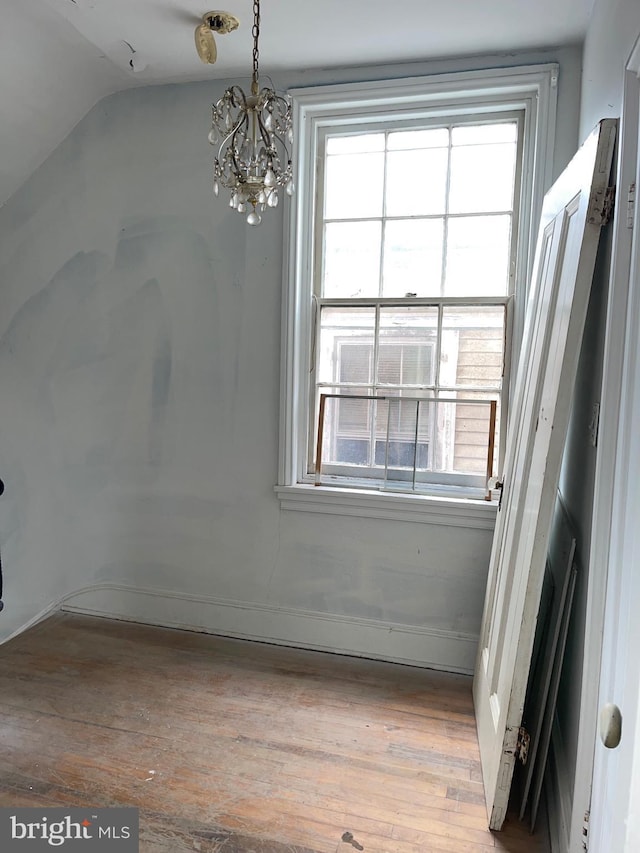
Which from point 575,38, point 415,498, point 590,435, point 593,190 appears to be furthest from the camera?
point 415,498

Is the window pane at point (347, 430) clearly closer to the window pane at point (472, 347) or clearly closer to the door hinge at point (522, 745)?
the window pane at point (472, 347)

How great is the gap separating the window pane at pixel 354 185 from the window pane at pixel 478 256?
39cm

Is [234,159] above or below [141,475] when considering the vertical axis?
above

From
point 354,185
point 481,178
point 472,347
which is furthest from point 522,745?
A: point 354,185

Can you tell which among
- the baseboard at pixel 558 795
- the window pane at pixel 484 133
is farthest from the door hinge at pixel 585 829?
the window pane at pixel 484 133

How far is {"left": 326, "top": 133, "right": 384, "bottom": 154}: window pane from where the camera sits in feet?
8.50

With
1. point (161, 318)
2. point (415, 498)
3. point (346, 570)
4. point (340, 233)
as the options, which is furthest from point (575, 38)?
point (346, 570)

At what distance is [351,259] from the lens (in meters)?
2.66

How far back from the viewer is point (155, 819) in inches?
65.2

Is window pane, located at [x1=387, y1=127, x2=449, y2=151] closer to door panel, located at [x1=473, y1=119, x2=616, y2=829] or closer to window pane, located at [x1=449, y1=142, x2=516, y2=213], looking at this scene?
window pane, located at [x1=449, y1=142, x2=516, y2=213]

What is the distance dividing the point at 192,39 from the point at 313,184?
749 millimetres

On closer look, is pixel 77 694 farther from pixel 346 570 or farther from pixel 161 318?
pixel 161 318

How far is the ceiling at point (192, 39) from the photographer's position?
81.8 inches

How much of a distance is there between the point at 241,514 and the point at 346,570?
584 mm
